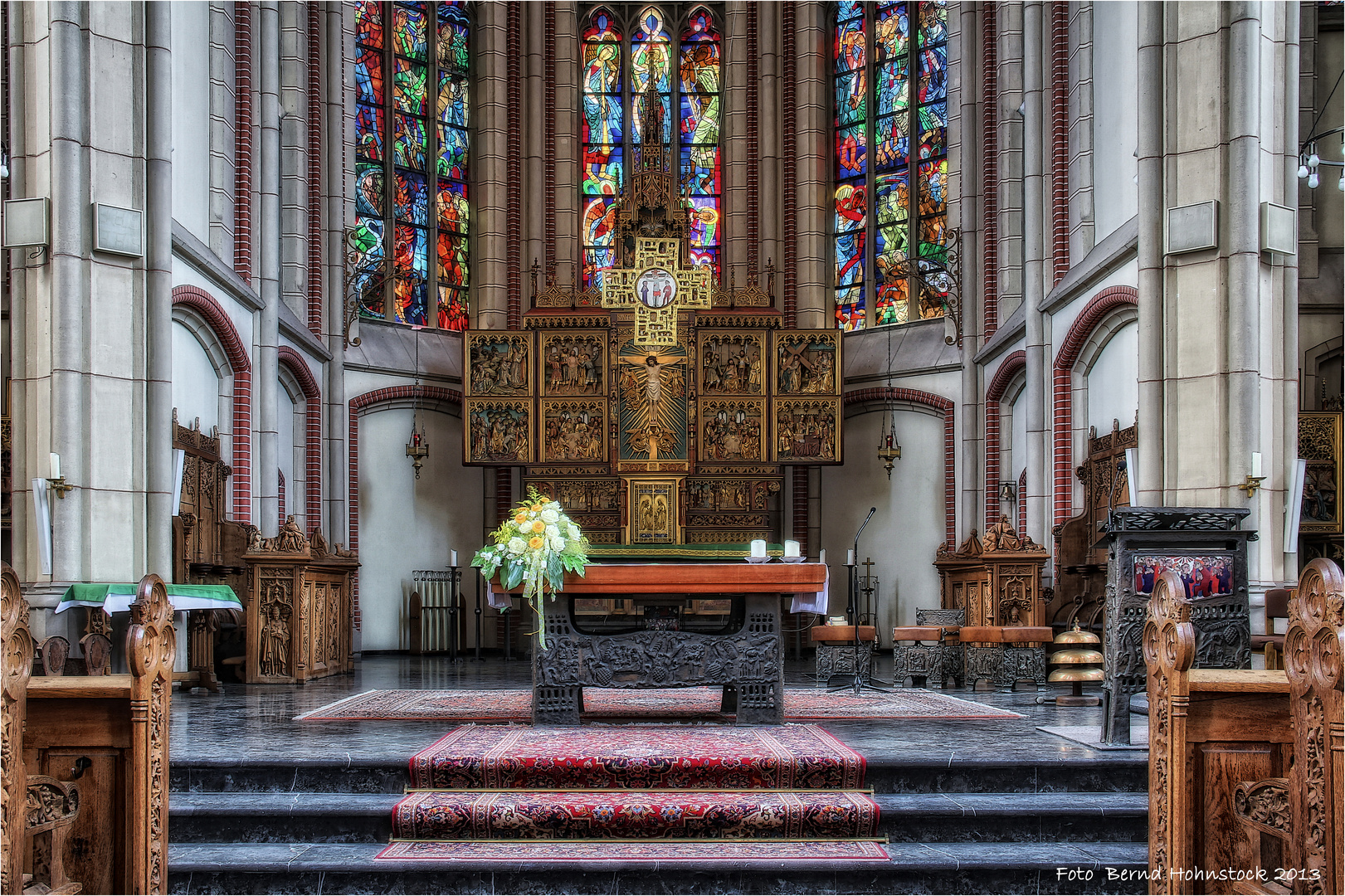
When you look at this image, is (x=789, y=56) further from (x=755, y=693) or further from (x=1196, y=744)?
(x=1196, y=744)

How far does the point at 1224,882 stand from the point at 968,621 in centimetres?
851

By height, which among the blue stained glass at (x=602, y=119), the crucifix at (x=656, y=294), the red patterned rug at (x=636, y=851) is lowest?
the red patterned rug at (x=636, y=851)

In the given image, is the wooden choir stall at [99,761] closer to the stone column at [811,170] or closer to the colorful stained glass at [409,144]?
the colorful stained glass at [409,144]

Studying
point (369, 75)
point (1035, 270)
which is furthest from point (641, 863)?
point (369, 75)

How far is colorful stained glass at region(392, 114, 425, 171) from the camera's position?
61.0 feet

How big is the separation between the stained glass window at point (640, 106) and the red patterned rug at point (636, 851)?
14.9 meters

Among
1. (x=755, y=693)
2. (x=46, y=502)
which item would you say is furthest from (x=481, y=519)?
(x=755, y=693)

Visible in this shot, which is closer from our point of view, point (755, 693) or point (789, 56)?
point (755, 693)

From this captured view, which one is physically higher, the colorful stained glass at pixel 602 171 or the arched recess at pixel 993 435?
the colorful stained glass at pixel 602 171

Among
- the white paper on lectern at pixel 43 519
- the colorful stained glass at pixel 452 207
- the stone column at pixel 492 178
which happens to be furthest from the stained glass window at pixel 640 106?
the white paper on lectern at pixel 43 519

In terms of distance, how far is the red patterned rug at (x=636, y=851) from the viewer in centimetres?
527

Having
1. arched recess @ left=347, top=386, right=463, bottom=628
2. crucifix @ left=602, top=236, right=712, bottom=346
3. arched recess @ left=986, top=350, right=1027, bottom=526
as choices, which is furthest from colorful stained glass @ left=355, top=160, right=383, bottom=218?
arched recess @ left=986, top=350, right=1027, bottom=526

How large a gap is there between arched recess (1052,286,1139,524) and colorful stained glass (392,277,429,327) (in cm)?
932

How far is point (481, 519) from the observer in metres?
18.7
